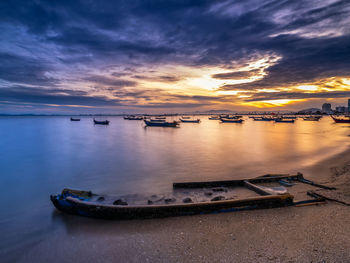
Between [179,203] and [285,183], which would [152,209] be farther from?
[285,183]

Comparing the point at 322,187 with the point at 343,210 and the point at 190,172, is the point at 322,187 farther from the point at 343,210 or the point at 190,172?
the point at 190,172

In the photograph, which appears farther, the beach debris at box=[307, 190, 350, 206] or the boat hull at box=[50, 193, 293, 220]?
the beach debris at box=[307, 190, 350, 206]

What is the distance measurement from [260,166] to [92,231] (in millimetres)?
11445

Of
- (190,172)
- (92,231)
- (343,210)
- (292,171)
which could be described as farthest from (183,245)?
(292,171)

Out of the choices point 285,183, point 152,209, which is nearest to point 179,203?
point 152,209

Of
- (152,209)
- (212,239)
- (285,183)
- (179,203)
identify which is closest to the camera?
(212,239)

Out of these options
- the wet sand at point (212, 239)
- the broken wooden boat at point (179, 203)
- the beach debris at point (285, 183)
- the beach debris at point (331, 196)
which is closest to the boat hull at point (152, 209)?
the broken wooden boat at point (179, 203)

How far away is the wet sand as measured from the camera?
12.1 ft

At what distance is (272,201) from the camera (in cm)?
549

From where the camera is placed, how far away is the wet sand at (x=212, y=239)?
3.69m

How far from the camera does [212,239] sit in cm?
418

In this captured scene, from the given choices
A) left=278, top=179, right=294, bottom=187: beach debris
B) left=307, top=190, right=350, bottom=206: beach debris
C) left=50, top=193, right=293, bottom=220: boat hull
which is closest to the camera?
left=50, top=193, right=293, bottom=220: boat hull

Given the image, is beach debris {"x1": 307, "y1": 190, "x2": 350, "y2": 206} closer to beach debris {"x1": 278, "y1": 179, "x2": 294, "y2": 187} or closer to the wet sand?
the wet sand

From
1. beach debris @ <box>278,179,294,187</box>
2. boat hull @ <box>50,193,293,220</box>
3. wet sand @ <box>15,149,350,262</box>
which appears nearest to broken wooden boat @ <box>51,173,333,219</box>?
boat hull @ <box>50,193,293,220</box>
